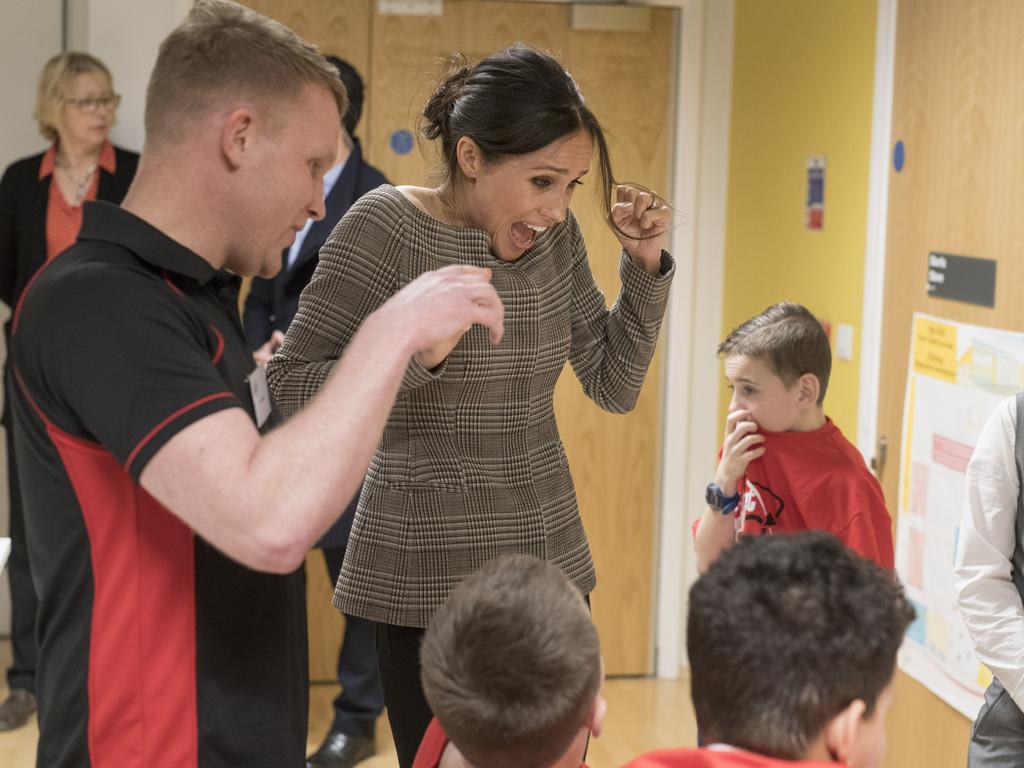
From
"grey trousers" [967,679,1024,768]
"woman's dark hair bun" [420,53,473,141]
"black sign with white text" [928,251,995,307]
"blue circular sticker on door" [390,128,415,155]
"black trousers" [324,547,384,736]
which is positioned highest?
"blue circular sticker on door" [390,128,415,155]

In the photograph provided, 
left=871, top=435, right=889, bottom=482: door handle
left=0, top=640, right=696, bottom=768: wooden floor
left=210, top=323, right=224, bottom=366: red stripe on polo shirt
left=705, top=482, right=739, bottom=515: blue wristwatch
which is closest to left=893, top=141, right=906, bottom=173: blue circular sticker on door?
left=871, top=435, right=889, bottom=482: door handle

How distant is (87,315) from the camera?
1.18m

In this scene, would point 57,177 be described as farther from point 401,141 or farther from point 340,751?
point 340,751

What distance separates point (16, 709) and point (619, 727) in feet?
5.90

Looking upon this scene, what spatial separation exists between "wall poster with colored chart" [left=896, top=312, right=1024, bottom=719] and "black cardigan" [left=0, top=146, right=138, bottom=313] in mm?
2275

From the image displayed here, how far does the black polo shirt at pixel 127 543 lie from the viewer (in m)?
1.18

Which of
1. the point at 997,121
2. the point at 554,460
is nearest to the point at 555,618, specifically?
the point at 554,460

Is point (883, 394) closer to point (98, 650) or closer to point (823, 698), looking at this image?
point (823, 698)

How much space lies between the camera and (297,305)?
3.52 m

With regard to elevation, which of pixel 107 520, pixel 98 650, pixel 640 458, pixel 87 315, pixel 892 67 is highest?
pixel 892 67

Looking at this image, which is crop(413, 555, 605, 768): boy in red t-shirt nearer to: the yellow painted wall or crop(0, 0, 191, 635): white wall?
the yellow painted wall

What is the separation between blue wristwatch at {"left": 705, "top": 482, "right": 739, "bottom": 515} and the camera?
2254 millimetres

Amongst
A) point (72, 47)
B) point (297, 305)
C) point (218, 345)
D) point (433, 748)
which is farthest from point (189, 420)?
point (72, 47)

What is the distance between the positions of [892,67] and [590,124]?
1559mm
